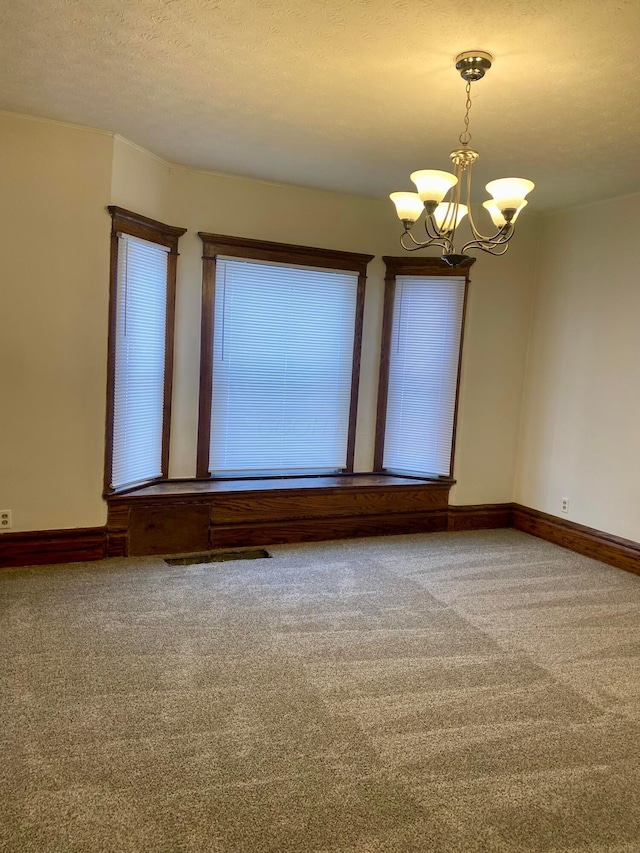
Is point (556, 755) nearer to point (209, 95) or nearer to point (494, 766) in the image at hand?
point (494, 766)

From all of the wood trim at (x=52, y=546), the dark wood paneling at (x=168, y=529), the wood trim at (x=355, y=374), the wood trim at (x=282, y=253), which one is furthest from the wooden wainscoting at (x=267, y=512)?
the wood trim at (x=282, y=253)

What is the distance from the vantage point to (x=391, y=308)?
17.2ft

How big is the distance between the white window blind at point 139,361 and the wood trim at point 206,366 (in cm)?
29

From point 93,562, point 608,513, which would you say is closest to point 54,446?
point 93,562

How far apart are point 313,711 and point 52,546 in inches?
89.3

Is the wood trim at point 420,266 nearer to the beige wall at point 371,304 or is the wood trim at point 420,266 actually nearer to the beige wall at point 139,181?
the beige wall at point 371,304

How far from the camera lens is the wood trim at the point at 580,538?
178 inches

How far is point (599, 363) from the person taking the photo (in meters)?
4.80

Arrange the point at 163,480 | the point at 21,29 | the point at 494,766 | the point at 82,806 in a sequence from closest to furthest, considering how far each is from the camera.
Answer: the point at 82,806, the point at 494,766, the point at 21,29, the point at 163,480

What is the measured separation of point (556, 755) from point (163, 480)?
3.20 meters

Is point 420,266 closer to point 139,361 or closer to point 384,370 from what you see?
point 384,370

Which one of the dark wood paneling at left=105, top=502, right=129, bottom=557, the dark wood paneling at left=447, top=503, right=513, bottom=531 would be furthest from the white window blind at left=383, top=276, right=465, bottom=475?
the dark wood paneling at left=105, top=502, right=129, bottom=557

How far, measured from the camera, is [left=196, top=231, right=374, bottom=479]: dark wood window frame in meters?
4.64

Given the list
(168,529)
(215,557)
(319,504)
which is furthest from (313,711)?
(319,504)
